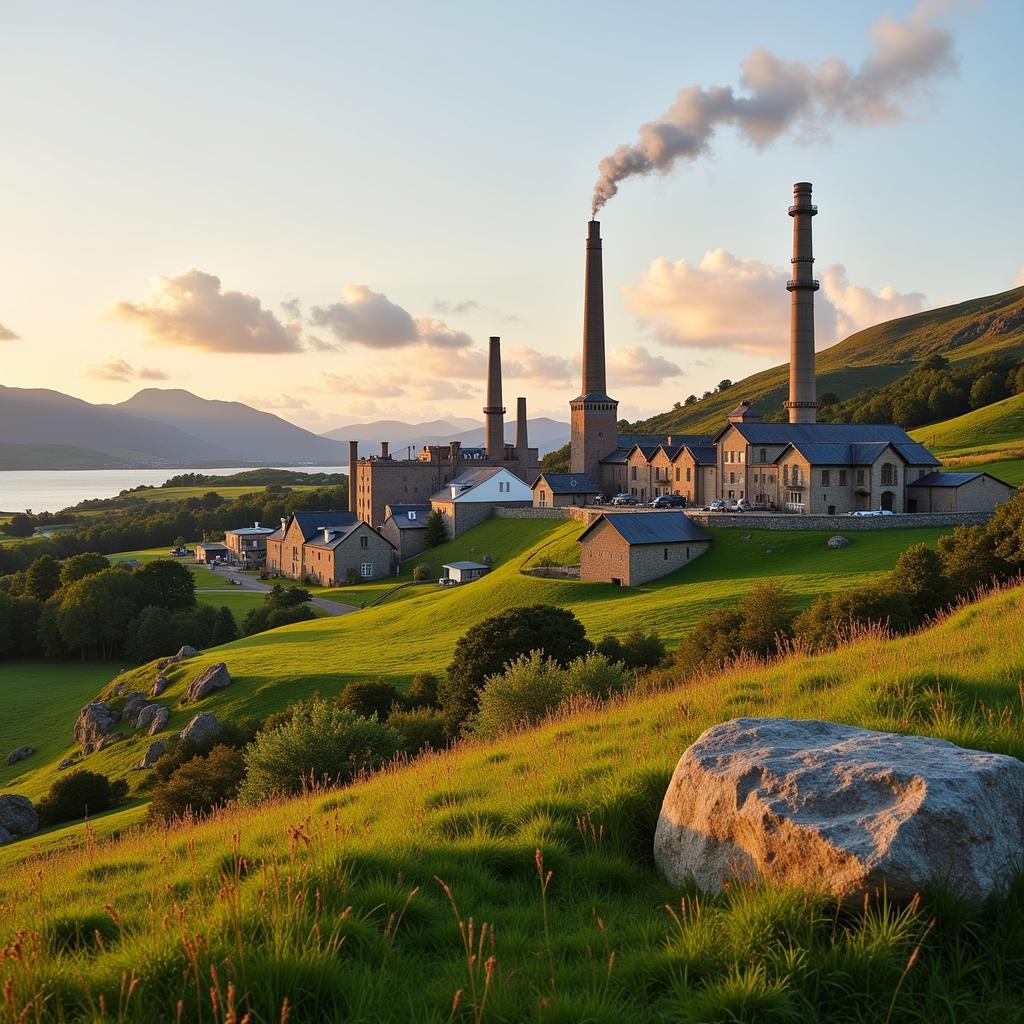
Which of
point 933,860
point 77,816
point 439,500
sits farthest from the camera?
point 439,500

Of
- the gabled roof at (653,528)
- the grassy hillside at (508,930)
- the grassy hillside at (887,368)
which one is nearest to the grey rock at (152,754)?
the gabled roof at (653,528)

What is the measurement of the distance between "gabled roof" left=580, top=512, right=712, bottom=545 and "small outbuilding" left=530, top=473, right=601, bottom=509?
32046 millimetres

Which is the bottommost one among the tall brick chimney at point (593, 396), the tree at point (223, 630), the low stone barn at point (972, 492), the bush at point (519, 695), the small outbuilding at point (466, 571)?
the tree at point (223, 630)

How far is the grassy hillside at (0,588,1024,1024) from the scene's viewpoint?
15.9ft

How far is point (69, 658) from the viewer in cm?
7719

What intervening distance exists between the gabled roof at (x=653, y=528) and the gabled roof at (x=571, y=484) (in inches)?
1298

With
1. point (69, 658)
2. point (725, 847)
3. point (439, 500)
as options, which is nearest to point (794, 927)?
point (725, 847)

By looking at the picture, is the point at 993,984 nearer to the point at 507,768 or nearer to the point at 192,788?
the point at 507,768

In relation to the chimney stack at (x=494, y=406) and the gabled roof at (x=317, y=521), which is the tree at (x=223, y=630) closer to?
the gabled roof at (x=317, y=521)

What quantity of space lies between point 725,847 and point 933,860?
4.73 ft

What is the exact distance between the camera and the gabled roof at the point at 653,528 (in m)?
58.7

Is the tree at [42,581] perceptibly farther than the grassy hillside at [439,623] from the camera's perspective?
Yes

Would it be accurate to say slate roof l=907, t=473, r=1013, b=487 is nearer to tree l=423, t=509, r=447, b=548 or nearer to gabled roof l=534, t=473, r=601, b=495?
gabled roof l=534, t=473, r=601, b=495

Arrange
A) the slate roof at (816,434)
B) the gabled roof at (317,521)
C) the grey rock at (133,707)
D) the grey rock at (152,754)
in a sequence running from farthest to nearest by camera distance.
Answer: the gabled roof at (317,521), the slate roof at (816,434), the grey rock at (133,707), the grey rock at (152,754)
